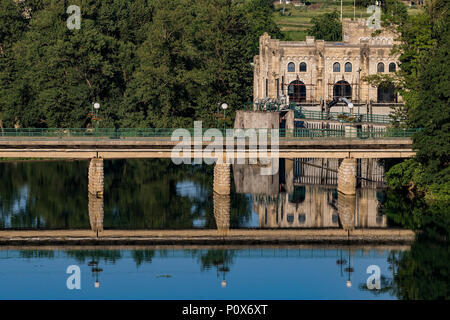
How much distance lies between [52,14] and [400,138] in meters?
67.9

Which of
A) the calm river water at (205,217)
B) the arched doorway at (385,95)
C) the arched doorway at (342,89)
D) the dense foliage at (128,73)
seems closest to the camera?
the calm river water at (205,217)

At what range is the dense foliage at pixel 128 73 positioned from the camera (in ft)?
438

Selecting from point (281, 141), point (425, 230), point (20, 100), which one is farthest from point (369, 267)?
point (20, 100)

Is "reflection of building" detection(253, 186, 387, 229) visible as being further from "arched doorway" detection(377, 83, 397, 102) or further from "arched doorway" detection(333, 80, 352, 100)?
"arched doorway" detection(377, 83, 397, 102)

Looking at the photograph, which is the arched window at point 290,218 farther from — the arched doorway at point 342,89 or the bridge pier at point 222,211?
the arched doorway at point 342,89

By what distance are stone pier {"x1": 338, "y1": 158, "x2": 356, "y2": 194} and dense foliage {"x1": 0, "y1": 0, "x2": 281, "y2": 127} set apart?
3867 cm

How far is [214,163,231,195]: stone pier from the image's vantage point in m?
96.2

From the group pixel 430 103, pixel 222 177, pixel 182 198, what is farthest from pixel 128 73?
pixel 430 103

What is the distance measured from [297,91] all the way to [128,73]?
84.9 ft

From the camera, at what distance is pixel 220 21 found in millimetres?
138250

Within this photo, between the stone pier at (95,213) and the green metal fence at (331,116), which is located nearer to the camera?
the stone pier at (95,213)

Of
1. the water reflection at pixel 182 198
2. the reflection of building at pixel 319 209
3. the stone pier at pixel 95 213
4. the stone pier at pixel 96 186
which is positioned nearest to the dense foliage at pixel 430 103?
the water reflection at pixel 182 198
